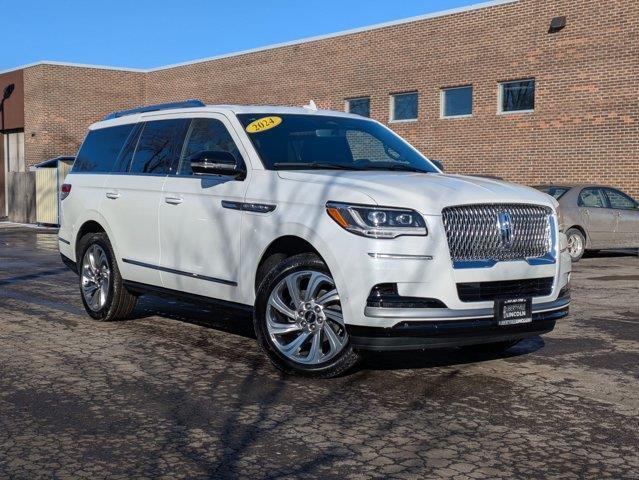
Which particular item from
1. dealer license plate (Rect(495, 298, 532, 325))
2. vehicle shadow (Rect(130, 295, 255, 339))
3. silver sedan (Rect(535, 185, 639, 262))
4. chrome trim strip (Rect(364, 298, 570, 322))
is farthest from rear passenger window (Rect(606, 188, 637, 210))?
chrome trim strip (Rect(364, 298, 570, 322))

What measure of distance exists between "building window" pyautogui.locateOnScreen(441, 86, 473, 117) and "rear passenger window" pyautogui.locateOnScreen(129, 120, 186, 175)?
17.9 m

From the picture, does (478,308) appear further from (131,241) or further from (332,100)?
(332,100)

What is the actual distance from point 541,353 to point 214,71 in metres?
28.3

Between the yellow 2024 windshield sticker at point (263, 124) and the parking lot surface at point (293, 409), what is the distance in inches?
70.3

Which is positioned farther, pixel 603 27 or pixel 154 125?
pixel 603 27

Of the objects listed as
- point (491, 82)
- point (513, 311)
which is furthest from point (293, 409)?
point (491, 82)

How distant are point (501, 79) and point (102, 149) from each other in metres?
16.9

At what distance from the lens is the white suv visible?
563cm

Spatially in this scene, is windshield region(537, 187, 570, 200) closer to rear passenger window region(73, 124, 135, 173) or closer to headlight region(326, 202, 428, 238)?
rear passenger window region(73, 124, 135, 173)

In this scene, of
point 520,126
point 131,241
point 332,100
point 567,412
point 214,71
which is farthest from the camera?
point 214,71

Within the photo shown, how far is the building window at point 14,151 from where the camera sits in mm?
37875

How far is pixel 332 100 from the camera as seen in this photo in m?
29.1

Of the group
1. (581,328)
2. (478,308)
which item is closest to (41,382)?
(478,308)

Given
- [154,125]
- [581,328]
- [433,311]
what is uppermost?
[154,125]
